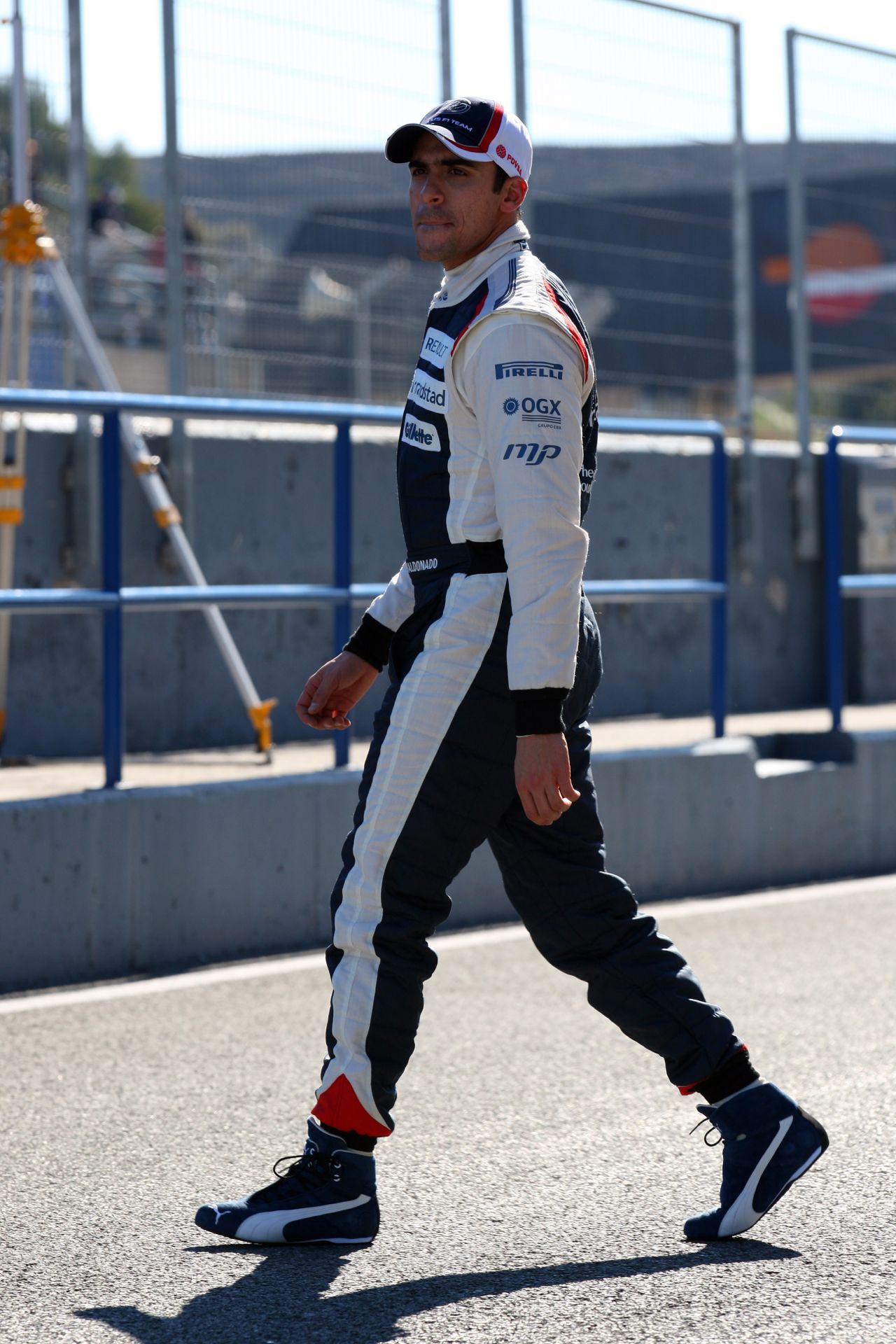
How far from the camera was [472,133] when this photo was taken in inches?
130

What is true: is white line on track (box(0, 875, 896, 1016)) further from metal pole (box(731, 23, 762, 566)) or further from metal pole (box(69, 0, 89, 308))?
metal pole (box(69, 0, 89, 308))

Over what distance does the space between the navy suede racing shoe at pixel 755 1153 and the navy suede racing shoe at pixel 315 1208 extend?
1.91 feet

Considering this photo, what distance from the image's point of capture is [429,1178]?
3686 mm

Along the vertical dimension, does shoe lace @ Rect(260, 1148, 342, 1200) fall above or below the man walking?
below

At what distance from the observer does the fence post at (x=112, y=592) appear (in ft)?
18.5

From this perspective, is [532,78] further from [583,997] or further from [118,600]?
[583,997]

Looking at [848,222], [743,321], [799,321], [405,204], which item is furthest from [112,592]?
[848,222]

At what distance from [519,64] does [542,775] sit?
22.3 feet

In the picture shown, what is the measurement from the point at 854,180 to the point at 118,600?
6983 mm

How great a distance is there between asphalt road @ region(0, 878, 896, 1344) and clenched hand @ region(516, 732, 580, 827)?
774 millimetres

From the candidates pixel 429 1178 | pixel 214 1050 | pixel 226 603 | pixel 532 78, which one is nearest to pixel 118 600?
pixel 226 603

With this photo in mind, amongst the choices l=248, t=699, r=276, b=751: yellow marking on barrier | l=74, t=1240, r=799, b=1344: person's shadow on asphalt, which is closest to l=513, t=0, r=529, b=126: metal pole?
l=248, t=699, r=276, b=751: yellow marking on barrier

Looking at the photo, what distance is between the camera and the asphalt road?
→ 2.97 metres

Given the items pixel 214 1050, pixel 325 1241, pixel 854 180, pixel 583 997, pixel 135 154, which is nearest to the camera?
pixel 325 1241
